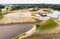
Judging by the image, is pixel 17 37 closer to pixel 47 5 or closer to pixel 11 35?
pixel 11 35

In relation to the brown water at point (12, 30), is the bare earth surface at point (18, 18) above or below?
above

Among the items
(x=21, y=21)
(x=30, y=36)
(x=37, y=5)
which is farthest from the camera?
(x=37, y=5)

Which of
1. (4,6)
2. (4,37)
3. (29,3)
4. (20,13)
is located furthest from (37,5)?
(4,37)

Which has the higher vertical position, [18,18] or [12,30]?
[18,18]

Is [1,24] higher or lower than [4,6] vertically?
lower

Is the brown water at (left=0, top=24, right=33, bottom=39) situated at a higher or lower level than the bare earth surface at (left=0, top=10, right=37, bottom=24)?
lower

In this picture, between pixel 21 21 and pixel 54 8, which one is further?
pixel 54 8

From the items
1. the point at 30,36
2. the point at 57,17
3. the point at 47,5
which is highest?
the point at 47,5

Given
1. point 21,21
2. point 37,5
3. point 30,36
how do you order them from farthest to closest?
point 37,5 < point 21,21 < point 30,36
